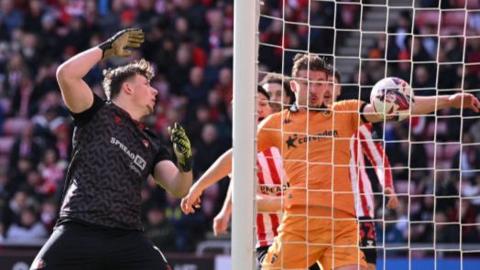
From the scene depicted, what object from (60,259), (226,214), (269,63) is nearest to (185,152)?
(60,259)

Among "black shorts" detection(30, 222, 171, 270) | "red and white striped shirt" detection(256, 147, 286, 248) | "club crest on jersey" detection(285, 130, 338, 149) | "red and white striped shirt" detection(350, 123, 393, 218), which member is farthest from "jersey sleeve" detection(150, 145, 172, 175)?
"red and white striped shirt" detection(350, 123, 393, 218)

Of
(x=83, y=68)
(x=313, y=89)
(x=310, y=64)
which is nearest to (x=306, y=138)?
(x=313, y=89)

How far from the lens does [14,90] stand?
16.2 m

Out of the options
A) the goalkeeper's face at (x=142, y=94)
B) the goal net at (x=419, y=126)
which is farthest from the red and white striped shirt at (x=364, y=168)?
the goal net at (x=419, y=126)

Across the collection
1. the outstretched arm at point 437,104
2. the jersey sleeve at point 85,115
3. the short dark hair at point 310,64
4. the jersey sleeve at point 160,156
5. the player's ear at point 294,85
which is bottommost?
the jersey sleeve at point 160,156

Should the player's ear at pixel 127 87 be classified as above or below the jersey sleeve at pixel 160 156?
above

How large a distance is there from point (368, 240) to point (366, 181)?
1.52 feet

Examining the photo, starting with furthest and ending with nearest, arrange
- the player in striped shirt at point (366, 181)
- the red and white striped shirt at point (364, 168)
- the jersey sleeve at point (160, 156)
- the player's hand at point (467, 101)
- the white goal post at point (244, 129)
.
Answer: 1. the red and white striped shirt at point (364, 168)
2. the player in striped shirt at point (366, 181)
3. the player's hand at point (467, 101)
4. the jersey sleeve at point (160, 156)
5. the white goal post at point (244, 129)

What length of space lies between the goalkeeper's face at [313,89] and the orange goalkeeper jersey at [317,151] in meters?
0.08

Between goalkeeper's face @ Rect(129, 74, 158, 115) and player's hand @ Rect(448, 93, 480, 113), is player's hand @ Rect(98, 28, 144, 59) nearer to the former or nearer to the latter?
goalkeeper's face @ Rect(129, 74, 158, 115)

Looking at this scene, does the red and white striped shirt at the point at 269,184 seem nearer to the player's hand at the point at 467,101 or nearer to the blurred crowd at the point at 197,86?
the player's hand at the point at 467,101

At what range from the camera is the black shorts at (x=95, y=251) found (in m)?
6.43

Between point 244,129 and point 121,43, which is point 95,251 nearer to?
point 244,129

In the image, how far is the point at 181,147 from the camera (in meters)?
6.63
